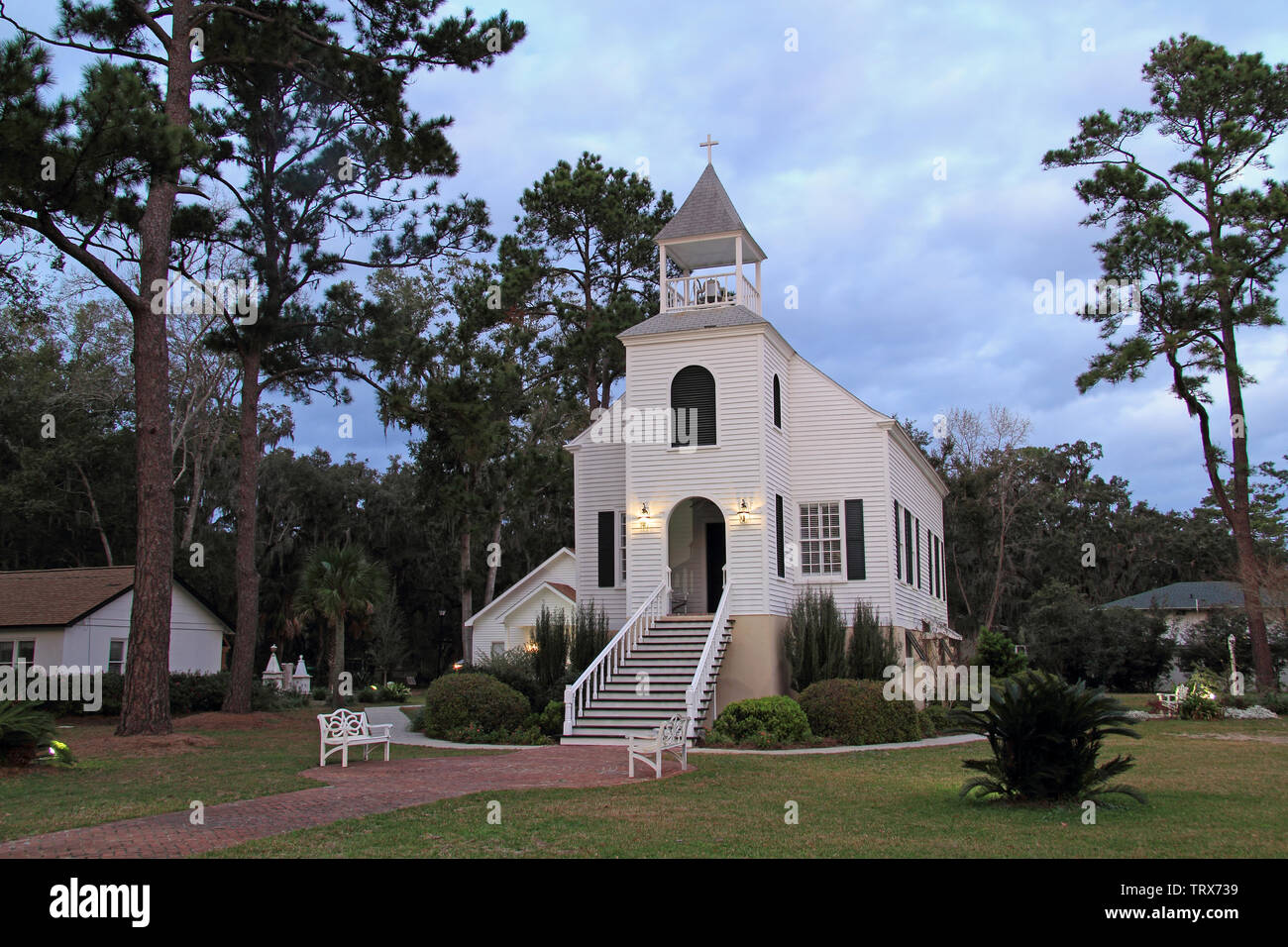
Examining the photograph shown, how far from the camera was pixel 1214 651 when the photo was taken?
34156mm

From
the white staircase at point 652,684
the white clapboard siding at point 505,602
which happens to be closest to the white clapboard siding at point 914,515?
the white staircase at point 652,684

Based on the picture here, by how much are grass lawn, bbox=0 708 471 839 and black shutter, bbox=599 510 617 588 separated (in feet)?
22.8

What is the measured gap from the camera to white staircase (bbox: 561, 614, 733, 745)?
56.7 ft

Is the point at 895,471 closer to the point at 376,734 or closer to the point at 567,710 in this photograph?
the point at 567,710

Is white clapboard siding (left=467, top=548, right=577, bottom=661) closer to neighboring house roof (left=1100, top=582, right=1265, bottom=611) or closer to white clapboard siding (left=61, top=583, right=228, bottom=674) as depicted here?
white clapboard siding (left=61, top=583, right=228, bottom=674)

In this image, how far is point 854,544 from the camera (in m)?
22.7

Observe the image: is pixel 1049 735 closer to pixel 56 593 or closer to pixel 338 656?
pixel 338 656

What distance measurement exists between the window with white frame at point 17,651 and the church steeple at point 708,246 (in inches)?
786

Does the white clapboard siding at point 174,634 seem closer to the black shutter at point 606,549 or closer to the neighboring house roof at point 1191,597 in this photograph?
the black shutter at point 606,549

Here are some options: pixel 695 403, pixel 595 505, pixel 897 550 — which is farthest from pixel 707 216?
pixel 897 550

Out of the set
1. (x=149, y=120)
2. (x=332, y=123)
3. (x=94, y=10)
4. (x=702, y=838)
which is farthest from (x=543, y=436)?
(x=702, y=838)

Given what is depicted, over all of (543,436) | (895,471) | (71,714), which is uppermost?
(543,436)

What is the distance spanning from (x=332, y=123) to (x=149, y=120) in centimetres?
1118

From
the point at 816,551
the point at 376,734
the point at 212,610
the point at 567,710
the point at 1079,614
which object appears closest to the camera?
the point at 376,734
